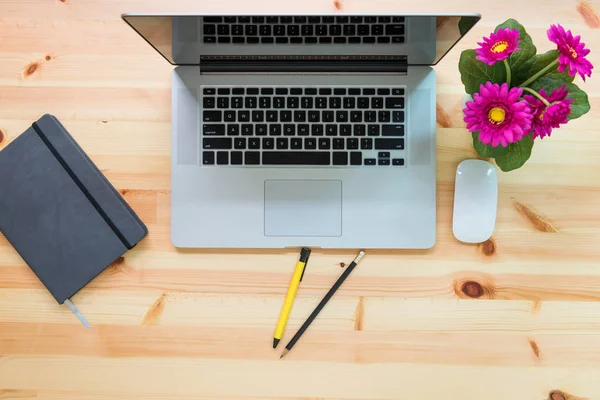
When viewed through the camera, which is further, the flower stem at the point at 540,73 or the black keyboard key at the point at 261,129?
the black keyboard key at the point at 261,129

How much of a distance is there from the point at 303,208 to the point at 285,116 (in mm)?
153

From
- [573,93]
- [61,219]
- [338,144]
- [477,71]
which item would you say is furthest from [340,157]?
[61,219]

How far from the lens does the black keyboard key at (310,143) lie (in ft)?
2.60

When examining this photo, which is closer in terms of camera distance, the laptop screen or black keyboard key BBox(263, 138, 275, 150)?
the laptop screen

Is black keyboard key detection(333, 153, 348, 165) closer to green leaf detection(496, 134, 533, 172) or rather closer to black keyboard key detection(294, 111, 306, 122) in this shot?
black keyboard key detection(294, 111, 306, 122)

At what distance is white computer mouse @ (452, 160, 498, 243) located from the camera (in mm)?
794

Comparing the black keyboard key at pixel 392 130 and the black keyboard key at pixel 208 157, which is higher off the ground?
the black keyboard key at pixel 392 130

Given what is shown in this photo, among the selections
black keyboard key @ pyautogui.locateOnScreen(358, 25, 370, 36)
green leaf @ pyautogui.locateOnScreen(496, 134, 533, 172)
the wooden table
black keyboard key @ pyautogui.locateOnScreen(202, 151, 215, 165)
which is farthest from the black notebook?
green leaf @ pyautogui.locateOnScreen(496, 134, 533, 172)

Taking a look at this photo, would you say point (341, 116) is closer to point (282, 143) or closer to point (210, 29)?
point (282, 143)

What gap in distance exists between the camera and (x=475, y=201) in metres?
0.79

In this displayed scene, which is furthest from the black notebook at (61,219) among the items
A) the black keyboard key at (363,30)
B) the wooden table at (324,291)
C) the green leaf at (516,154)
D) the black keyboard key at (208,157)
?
the green leaf at (516,154)

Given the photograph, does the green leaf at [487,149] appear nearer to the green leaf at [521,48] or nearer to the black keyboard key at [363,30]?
the green leaf at [521,48]

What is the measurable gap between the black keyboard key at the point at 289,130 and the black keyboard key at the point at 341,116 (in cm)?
7

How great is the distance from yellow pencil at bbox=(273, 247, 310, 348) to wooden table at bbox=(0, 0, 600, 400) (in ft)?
0.05
